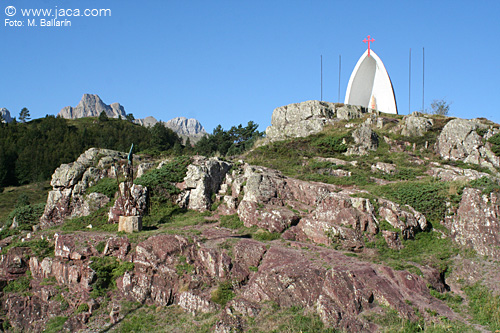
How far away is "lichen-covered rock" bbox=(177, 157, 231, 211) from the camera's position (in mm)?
19766

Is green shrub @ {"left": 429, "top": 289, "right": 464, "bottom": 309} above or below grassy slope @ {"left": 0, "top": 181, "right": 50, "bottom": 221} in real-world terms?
below

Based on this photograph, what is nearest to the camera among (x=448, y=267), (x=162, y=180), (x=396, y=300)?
(x=396, y=300)

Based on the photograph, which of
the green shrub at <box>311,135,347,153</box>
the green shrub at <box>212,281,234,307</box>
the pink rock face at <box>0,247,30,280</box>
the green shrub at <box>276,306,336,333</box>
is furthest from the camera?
the green shrub at <box>311,135,347,153</box>

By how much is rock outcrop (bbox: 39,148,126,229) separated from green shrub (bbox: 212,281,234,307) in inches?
374

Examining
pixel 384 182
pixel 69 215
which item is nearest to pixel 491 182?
pixel 384 182

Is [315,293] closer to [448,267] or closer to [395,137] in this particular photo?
[448,267]

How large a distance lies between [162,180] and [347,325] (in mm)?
11760

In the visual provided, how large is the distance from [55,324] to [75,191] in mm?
9965

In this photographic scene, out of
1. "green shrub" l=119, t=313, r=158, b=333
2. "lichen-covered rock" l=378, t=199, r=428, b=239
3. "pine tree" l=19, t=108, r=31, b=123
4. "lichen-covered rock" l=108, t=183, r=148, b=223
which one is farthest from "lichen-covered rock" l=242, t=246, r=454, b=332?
"pine tree" l=19, t=108, r=31, b=123

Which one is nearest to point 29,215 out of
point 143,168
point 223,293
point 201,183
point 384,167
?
point 143,168

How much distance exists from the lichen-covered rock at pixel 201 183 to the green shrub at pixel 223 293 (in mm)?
6632

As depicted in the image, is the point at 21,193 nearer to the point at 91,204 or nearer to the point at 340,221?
the point at 91,204

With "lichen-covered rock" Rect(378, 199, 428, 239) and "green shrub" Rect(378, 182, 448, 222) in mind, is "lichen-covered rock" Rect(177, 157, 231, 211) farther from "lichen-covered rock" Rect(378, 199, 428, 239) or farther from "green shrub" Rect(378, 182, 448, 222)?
"lichen-covered rock" Rect(378, 199, 428, 239)

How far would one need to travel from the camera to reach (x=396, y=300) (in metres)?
12.3
